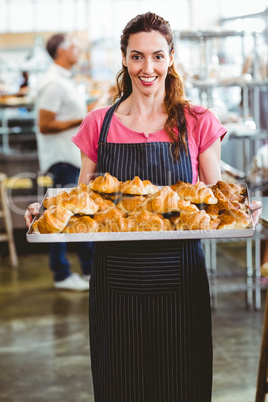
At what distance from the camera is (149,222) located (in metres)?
1.57

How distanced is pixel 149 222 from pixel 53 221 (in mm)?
256

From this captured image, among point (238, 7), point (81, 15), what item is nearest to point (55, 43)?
point (238, 7)

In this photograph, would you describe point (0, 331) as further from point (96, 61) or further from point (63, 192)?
point (96, 61)

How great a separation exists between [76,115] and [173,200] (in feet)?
9.40

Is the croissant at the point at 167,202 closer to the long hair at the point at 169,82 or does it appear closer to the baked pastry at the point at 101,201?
the baked pastry at the point at 101,201

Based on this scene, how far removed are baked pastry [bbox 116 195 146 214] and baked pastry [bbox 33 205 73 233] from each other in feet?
0.54

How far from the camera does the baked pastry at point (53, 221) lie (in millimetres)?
1556

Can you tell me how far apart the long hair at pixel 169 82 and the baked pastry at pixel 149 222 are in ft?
1.17

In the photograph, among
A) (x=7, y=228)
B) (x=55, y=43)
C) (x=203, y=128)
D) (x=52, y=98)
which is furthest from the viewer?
(x=7, y=228)

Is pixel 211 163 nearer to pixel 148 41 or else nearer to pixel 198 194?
pixel 198 194

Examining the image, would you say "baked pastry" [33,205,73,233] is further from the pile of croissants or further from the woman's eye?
the woman's eye

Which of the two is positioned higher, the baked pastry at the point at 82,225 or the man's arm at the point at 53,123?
the man's arm at the point at 53,123

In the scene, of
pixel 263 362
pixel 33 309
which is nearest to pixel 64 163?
pixel 33 309

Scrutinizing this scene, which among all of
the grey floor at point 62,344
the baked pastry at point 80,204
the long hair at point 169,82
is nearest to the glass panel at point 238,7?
the grey floor at point 62,344
